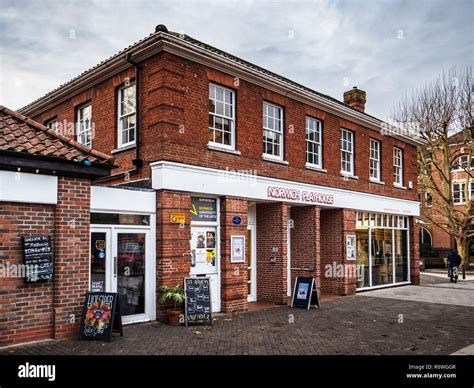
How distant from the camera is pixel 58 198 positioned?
8.75 meters

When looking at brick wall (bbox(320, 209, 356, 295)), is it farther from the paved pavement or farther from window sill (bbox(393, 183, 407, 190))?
window sill (bbox(393, 183, 407, 190))

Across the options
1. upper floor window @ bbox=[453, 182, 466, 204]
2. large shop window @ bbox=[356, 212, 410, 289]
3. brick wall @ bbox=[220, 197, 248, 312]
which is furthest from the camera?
upper floor window @ bbox=[453, 182, 466, 204]

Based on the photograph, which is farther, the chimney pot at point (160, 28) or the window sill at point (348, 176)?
the window sill at point (348, 176)

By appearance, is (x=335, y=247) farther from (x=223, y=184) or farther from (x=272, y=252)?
(x=223, y=184)

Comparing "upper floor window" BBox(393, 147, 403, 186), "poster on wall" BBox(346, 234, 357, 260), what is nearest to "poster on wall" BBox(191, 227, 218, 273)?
"poster on wall" BBox(346, 234, 357, 260)

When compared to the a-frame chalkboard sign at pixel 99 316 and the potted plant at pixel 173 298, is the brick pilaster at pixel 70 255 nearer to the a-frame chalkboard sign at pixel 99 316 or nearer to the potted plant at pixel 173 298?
the a-frame chalkboard sign at pixel 99 316

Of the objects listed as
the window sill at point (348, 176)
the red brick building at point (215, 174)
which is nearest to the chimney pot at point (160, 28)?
the red brick building at point (215, 174)

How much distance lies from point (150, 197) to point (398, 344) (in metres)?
6.14

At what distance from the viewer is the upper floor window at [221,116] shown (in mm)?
12109

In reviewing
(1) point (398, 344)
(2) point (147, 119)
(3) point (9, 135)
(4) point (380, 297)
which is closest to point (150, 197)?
(2) point (147, 119)

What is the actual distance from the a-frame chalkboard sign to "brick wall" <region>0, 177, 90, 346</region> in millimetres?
240

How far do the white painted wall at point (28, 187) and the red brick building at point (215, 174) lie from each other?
1147mm

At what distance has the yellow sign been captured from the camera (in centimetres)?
1076

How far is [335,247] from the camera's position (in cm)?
1638
